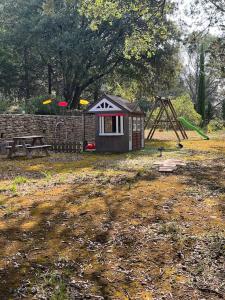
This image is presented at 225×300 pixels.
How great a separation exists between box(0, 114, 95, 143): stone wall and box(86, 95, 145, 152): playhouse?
3.49 ft

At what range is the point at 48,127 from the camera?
20156mm

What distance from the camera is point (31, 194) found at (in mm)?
7480

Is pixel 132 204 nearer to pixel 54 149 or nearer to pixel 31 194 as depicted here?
pixel 31 194

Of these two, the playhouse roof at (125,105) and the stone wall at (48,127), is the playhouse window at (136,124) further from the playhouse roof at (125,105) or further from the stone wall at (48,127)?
the stone wall at (48,127)

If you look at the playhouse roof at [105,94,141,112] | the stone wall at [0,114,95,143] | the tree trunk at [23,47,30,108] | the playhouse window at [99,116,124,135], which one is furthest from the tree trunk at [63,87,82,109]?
the playhouse window at [99,116,124,135]

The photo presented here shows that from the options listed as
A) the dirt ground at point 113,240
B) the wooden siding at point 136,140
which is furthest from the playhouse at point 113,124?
the dirt ground at point 113,240

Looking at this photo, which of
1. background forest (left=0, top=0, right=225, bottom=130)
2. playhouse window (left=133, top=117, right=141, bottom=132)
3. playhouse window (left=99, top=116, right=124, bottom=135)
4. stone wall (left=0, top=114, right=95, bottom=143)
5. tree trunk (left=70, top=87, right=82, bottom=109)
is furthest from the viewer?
tree trunk (left=70, top=87, right=82, bottom=109)

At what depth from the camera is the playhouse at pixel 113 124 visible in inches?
688

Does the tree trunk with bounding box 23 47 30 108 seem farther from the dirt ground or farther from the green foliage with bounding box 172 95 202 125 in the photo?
the dirt ground

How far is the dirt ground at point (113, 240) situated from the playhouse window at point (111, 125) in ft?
29.5

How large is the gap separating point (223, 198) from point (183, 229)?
7.34 ft

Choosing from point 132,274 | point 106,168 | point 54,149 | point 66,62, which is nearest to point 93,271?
point 132,274

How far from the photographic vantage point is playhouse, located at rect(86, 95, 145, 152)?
1748cm

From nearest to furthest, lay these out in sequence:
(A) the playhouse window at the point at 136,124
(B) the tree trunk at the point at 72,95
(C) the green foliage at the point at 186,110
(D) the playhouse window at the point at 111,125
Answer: (D) the playhouse window at the point at 111,125 < (A) the playhouse window at the point at 136,124 < (B) the tree trunk at the point at 72,95 < (C) the green foliage at the point at 186,110
